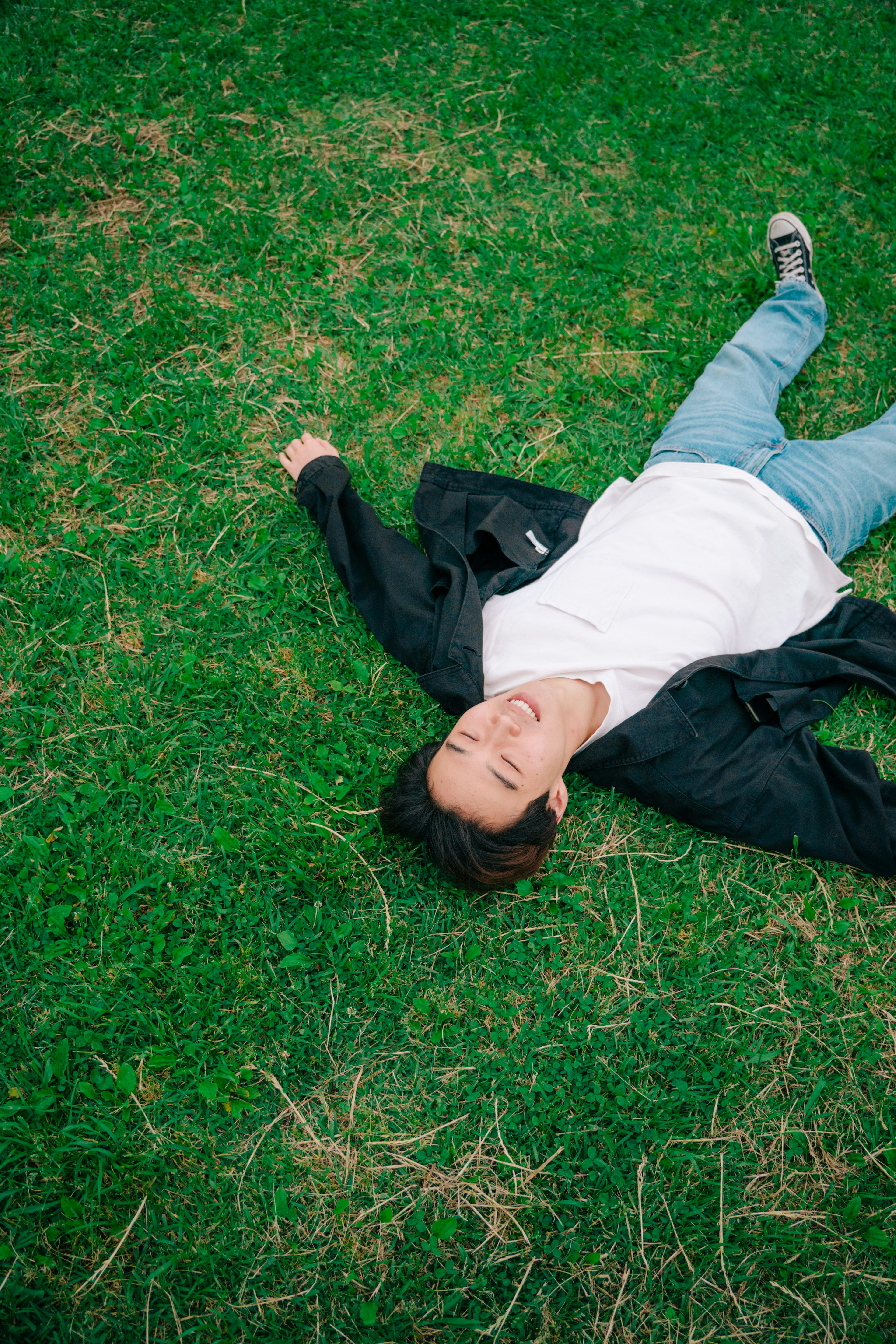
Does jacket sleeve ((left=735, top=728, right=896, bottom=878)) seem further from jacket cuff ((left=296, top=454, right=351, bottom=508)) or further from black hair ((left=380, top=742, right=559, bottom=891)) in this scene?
jacket cuff ((left=296, top=454, right=351, bottom=508))

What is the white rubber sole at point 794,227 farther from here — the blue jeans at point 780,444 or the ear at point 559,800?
the ear at point 559,800

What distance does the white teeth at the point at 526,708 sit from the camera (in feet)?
9.61

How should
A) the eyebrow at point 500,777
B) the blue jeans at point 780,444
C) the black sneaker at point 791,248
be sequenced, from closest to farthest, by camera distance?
the eyebrow at point 500,777 → the blue jeans at point 780,444 → the black sneaker at point 791,248

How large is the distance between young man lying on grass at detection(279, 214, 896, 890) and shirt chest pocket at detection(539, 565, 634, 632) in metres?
0.01

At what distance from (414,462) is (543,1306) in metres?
3.74

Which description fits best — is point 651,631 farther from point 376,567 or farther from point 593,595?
point 376,567

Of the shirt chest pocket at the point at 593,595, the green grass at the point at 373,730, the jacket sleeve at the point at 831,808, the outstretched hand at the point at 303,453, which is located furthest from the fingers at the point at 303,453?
the jacket sleeve at the point at 831,808

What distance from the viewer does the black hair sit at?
115 inches

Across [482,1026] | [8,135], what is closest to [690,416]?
[482,1026]

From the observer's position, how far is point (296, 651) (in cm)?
365

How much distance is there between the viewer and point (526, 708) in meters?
2.96

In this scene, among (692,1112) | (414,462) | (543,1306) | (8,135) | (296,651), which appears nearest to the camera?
(543,1306)

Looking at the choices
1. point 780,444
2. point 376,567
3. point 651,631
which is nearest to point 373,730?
point 376,567

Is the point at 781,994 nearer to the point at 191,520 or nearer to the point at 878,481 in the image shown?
the point at 878,481
